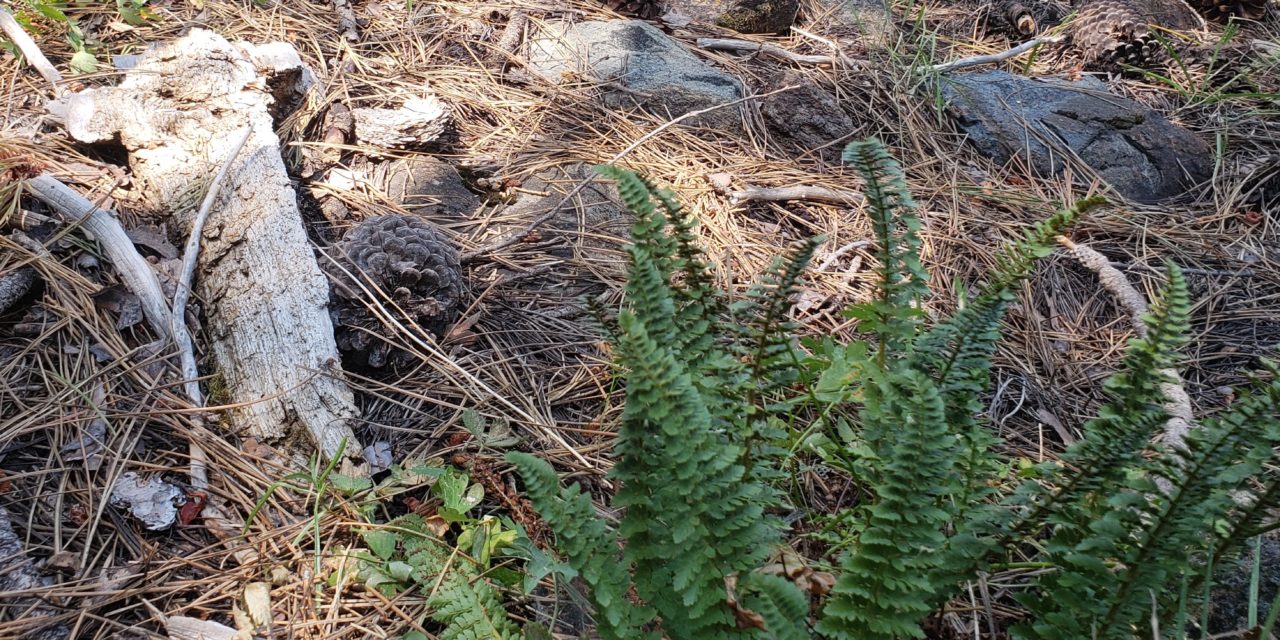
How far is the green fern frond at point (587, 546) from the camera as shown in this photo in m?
1.54

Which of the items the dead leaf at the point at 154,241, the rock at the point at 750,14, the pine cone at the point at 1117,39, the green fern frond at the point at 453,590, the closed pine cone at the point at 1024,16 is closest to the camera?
the green fern frond at the point at 453,590

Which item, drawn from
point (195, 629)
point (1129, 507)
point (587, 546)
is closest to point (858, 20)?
point (1129, 507)

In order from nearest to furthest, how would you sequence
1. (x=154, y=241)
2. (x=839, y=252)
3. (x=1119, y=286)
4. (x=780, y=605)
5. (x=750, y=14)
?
(x=780, y=605)
(x=154, y=241)
(x=1119, y=286)
(x=839, y=252)
(x=750, y=14)

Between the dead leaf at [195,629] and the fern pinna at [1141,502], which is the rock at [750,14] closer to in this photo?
the fern pinna at [1141,502]

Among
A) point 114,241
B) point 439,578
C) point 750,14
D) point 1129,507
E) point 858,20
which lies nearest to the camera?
point 1129,507

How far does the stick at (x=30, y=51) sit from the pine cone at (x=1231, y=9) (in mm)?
6311

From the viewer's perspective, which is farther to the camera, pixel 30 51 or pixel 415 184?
pixel 30 51

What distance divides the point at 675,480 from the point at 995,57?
417 cm

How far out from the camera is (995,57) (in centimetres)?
470

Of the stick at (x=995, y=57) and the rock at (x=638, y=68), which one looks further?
the stick at (x=995, y=57)

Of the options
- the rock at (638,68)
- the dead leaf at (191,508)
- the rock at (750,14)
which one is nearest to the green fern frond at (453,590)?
the dead leaf at (191,508)

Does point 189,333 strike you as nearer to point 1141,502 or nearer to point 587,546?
point 587,546

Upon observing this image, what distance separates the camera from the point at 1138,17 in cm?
477

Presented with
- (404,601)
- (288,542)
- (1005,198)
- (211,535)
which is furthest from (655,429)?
(1005,198)
